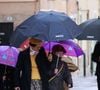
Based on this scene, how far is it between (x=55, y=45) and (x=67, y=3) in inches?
529

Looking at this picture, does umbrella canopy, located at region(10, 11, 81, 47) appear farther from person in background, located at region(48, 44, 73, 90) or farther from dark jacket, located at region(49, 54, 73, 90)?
dark jacket, located at region(49, 54, 73, 90)

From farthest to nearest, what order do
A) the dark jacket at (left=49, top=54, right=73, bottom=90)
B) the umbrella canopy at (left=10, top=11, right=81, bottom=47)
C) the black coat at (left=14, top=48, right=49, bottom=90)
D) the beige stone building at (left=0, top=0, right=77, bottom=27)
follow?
the beige stone building at (left=0, top=0, right=77, bottom=27), the dark jacket at (left=49, top=54, right=73, bottom=90), the umbrella canopy at (left=10, top=11, right=81, bottom=47), the black coat at (left=14, top=48, right=49, bottom=90)

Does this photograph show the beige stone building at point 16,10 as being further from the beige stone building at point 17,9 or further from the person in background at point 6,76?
the person in background at point 6,76

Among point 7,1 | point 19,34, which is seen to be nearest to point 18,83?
point 19,34

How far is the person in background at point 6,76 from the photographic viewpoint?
38.7 feet

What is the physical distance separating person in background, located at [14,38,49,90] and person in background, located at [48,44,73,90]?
0.91 meters

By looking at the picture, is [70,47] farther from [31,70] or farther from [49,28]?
[31,70]

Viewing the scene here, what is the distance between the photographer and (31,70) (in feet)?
31.3

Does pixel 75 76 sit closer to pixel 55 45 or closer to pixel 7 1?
pixel 7 1

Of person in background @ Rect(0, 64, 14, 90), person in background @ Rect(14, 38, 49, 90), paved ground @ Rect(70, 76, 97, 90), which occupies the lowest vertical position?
paved ground @ Rect(70, 76, 97, 90)

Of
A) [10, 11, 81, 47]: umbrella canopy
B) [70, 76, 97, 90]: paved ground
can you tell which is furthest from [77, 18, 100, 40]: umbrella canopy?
[70, 76, 97, 90]: paved ground

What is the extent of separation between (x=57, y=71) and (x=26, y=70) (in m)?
1.28

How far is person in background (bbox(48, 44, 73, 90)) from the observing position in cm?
1061

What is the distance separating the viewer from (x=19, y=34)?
10.0 metres
